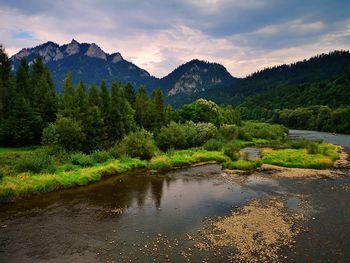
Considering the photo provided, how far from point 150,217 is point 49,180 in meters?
17.2

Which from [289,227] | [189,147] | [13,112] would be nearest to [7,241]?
[289,227]

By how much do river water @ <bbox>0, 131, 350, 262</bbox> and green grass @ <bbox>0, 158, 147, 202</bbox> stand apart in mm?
1563

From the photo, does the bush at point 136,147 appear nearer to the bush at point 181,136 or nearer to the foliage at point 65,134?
the foliage at point 65,134

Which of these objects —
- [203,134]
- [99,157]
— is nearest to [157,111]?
[203,134]

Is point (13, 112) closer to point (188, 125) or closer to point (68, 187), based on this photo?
point (68, 187)

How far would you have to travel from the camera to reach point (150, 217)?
98.8 feet

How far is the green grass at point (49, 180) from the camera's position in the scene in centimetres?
3541

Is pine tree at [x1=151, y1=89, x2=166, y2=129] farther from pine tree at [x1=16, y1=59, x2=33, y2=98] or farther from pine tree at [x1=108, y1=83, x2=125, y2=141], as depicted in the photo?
pine tree at [x1=16, y1=59, x2=33, y2=98]

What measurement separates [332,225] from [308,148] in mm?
41597

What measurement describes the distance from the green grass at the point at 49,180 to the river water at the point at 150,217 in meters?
1.56

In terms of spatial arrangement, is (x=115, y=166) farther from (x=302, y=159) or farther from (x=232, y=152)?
(x=302, y=159)

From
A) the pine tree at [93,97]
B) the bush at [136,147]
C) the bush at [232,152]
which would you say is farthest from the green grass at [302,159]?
the pine tree at [93,97]

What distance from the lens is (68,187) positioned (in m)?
41.1

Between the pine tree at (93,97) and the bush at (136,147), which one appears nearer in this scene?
the bush at (136,147)
